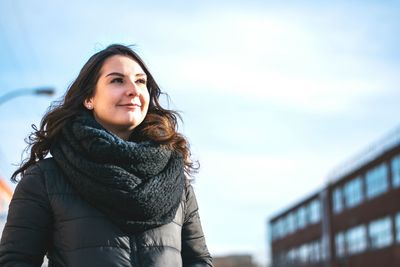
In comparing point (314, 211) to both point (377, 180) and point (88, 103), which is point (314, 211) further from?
point (88, 103)

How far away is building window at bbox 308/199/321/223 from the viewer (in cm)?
7881

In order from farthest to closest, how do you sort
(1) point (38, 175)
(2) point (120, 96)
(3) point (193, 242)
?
(3) point (193, 242)
(2) point (120, 96)
(1) point (38, 175)

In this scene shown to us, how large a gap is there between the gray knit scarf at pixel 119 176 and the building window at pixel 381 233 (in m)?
56.3

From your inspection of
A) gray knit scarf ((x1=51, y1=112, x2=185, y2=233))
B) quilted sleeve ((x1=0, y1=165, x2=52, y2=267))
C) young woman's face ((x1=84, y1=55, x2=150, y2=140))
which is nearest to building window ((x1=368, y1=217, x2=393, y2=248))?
young woman's face ((x1=84, y1=55, x2=150, y2=140))

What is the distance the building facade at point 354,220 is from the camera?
58.5 metres

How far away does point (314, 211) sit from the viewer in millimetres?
80625

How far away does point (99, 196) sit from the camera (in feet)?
11.3

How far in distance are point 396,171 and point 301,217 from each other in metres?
29.8

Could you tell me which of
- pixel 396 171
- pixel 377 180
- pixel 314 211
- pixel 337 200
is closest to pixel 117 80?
pixel 396 171

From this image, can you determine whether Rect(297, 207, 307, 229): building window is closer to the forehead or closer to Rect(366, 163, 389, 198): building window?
Rect(366, 163, 389, 198): building window

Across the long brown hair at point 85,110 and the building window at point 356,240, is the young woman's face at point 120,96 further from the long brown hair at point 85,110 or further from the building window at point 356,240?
the building window at point 356,240

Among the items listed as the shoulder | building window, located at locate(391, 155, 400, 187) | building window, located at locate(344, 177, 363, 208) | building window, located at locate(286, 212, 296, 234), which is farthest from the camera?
building window, located at locate(286, 212, 296, 234)

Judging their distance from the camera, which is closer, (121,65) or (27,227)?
(27,227)

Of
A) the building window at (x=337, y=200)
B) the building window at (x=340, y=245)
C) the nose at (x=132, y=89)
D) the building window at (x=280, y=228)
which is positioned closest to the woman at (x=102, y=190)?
the nose at (x=132, y=89)
